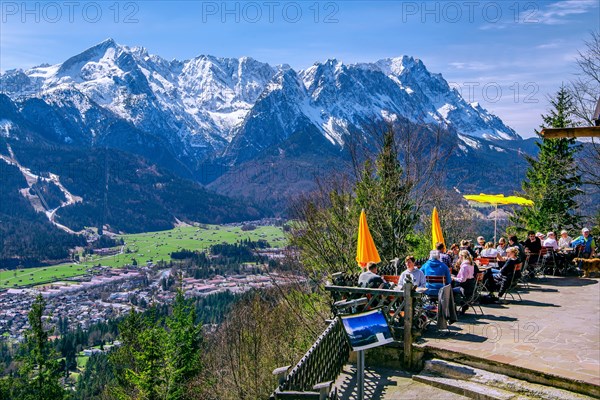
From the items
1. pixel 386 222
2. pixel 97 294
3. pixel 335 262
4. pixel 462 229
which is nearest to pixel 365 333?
pixel 335 262

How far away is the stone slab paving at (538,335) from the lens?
9594 mm

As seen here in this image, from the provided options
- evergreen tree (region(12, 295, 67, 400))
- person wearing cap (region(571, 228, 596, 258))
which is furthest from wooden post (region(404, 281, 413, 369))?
evergreen tree (region(12, 295, 67, 400))

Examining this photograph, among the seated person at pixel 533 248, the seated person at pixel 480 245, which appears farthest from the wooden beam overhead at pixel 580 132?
the seated person at pixel 480 245

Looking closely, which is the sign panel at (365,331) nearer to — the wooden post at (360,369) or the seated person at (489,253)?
the wooden post at (360,369)

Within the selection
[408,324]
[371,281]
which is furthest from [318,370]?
[371,281]

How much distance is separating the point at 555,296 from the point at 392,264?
191 inches

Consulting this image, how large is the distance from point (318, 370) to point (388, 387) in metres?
1.43

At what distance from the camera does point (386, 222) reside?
25.5 metres

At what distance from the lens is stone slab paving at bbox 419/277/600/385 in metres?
9.59

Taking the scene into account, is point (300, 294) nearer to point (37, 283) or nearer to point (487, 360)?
point (487, 360)

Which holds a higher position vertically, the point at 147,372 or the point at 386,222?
the point at 386,222

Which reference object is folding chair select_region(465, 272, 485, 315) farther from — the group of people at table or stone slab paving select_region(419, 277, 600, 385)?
stone slab paving select_region(419, 277, 600, 385)

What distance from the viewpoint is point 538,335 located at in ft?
37.0

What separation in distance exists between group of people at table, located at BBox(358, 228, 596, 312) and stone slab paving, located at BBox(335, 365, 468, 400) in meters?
1.82
